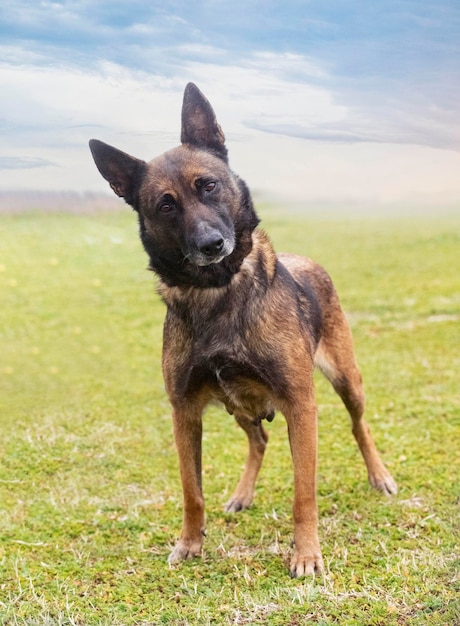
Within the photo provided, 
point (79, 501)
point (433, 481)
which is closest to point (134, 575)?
point (79, 501)

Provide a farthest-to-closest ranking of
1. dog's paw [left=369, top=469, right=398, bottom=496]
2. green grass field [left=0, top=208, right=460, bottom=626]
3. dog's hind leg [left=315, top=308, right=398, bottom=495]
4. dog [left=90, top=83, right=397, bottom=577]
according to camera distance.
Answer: dog's paw [left=369, top=469, right=398, bottom=496] → dog's hind leg [left=315, top=308, right=398, bottom=495] → dog [left=90, top=83, right=397, bottom=577] → green grass field [left=0, top=208, right=460, bottom=626]

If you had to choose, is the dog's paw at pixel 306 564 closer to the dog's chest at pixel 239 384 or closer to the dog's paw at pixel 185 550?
the dog's paw at pixel 185 550

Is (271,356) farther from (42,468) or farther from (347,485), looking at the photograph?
(42,468)

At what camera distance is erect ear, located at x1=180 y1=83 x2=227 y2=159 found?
4.73 metres

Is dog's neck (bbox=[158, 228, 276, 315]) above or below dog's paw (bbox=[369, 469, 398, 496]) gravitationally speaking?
above

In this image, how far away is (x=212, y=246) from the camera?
4266 mm

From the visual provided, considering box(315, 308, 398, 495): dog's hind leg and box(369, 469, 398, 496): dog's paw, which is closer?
box(315, 308, 398, 495): dog's hind leg

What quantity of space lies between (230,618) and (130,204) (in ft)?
7.97

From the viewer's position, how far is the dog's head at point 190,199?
14.5 feet

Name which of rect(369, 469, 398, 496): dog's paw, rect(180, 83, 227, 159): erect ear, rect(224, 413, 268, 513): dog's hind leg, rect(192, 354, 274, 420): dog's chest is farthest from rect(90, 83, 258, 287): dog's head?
rect(369, 469, 398, 496): dog's paw

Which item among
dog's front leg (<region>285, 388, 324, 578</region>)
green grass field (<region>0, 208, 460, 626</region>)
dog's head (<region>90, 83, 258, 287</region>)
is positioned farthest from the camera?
dog's front leg (<region>285, 388, 324, 578</region>)

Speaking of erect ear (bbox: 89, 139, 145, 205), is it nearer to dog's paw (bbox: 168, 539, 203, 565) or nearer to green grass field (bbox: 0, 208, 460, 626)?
dog's paw (bbox: 168, 539, 203, 565)

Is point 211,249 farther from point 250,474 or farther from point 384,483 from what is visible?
point 384,483

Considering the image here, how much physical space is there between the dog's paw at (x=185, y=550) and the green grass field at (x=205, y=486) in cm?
8
